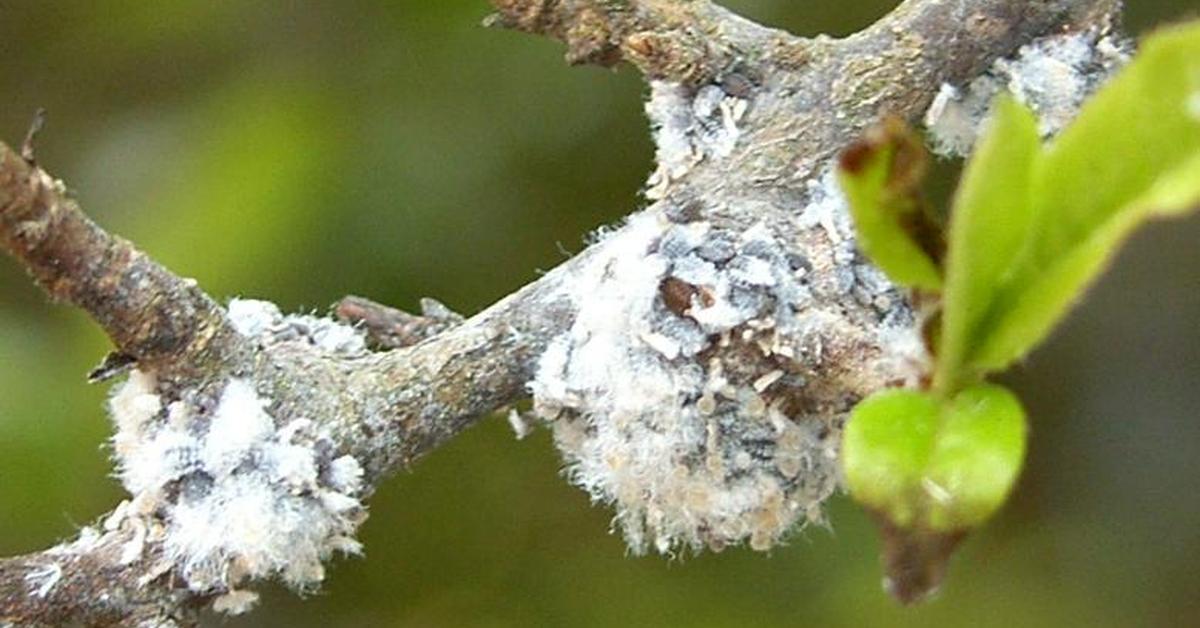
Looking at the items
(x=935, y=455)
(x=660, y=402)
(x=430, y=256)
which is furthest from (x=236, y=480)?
(x=430, y=256)

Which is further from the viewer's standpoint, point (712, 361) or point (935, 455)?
point (712, 361)

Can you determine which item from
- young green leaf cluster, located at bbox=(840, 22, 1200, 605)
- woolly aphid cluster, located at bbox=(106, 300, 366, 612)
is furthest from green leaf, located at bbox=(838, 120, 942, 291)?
woolly aphid cluster, located at bbox=(106, 300, 366, 612)

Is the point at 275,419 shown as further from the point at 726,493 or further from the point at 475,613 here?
the point at 475,613

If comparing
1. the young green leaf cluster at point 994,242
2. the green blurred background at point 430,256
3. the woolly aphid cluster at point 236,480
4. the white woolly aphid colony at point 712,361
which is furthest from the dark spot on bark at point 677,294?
the green blurred background at point 430,256

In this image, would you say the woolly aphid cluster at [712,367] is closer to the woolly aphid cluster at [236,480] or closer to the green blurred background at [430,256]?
the woolly aphid cluster at [236,480]

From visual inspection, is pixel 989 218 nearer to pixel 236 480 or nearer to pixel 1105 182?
pixel 1105 182

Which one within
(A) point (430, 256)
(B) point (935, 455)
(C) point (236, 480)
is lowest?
(B) point (935, 455)

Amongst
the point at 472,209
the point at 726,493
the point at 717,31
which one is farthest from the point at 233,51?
the point at 726,493
